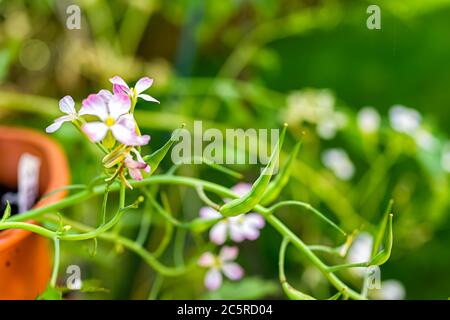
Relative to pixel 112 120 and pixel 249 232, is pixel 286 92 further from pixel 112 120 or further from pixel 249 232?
pixel 112 120

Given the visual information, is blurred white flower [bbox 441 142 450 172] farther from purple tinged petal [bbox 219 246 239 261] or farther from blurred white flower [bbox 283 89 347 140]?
purple tinged petal [bbox 219 246 239 261]

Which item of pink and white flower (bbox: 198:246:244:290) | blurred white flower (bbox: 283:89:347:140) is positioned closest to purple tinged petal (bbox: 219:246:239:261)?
pink and white flower (bbox: 198:246:244:290)

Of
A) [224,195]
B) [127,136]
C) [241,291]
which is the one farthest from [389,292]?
[127,136]

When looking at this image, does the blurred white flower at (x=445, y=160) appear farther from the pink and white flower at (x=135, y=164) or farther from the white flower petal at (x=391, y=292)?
the pink and white flower at (x=135, y=164)

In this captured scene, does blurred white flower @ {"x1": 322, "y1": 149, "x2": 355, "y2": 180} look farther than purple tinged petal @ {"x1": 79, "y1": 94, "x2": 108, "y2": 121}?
Yes
